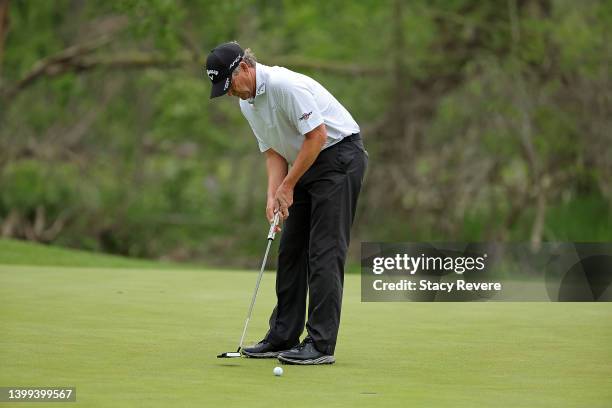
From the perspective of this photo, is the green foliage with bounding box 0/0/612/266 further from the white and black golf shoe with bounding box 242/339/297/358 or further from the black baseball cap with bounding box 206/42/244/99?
the black baseball cap with bounding box 206/42/244/99

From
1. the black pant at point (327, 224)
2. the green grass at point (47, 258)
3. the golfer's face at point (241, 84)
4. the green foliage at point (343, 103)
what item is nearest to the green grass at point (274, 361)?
the black pant at point (327, 224)

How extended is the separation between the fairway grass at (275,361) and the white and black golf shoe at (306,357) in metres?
0.09

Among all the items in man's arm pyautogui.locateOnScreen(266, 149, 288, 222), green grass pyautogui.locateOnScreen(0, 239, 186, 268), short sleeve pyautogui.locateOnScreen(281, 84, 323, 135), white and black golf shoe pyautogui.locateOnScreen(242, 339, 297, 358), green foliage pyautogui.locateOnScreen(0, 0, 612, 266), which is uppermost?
green foliage pyautogui.locateOnScreen(0, 0, 612, 266)

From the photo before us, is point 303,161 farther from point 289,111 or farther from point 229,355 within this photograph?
point 229,355

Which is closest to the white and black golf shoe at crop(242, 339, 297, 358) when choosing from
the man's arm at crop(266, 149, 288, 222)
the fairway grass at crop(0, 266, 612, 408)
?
the fairway grass at crop(0, 266, 612, 408)

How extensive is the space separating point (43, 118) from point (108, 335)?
2046 cm

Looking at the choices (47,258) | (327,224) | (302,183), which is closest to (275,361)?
(327,224)

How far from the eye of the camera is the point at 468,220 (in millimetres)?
18609

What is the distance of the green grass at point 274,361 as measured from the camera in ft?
15.4

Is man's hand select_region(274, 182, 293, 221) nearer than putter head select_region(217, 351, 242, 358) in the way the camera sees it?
No

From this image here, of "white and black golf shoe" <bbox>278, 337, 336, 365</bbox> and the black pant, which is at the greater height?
the black pant

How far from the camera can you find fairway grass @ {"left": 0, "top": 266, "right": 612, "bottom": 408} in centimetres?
468

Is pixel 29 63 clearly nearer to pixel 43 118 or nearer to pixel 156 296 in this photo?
pixel 43 118

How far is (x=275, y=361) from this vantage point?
19.8 feet
